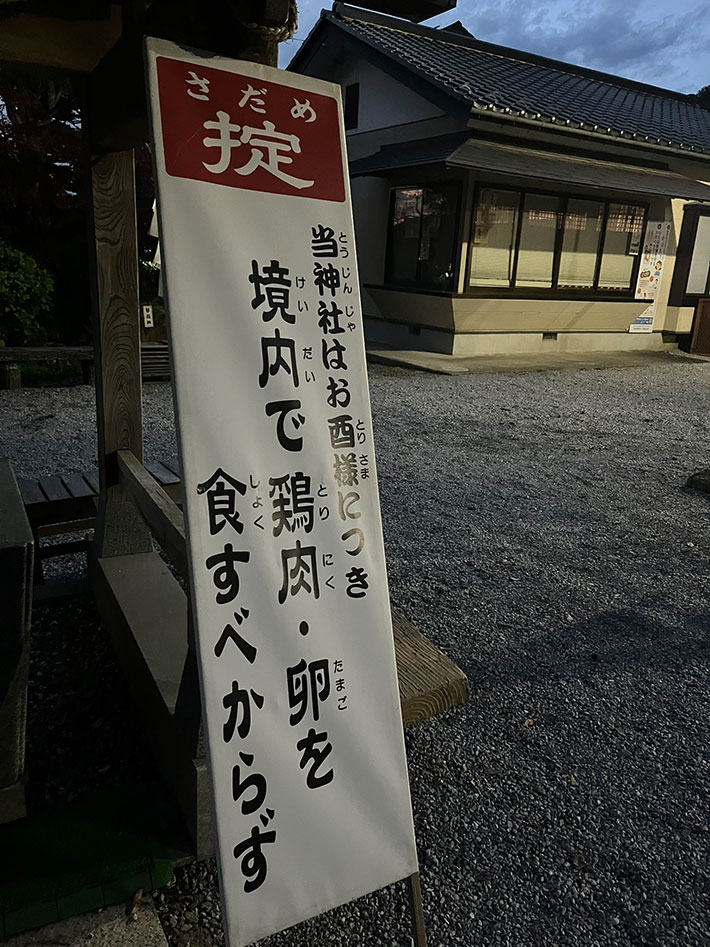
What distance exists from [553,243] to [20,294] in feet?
28.1

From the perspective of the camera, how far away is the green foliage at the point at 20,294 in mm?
7273

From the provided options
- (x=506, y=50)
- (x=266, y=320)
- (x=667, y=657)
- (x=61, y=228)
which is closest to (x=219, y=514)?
(x=266, y=320)

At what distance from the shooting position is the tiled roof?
1039cm

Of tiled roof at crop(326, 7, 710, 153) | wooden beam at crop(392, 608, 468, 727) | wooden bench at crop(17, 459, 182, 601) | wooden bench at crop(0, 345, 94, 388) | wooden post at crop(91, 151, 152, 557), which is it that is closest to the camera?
wooden beam at crop(392, 608, 468, 727)

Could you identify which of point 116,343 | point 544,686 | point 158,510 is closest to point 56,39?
point 116,343

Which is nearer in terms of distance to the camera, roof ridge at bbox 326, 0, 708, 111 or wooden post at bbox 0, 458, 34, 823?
wooden post at bbox 0, 458, 34, 823

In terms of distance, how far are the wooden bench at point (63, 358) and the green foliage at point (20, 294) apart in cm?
25

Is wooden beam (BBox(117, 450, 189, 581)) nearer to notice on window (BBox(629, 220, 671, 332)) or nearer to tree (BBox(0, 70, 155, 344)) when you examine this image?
tree (BBox(0, 70, 155, 344))

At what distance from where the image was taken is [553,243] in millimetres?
11766

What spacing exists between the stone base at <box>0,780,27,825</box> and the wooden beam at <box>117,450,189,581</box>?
2.45ft

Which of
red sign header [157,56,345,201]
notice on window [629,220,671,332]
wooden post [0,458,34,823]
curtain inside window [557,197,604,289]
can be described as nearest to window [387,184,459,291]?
curtain inside window [557,197,604,289]

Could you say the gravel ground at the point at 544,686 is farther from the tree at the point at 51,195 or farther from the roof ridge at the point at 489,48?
the roof ridge at the point at 489,48

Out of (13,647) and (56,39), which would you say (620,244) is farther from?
(13,647)

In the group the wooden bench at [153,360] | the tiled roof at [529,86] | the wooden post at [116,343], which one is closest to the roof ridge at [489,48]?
the tiled roof at [529,86]
